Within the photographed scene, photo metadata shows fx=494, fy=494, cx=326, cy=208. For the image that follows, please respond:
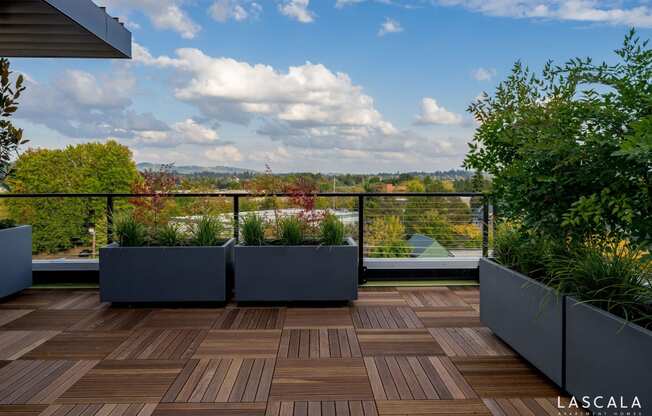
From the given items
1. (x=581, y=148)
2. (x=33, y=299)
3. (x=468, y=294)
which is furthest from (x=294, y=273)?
(x=581, y=148)

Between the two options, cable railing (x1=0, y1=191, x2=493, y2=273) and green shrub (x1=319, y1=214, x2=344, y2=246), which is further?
cable railing (x1=0, y1=191, x2=493, y2=273)

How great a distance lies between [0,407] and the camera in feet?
7.61

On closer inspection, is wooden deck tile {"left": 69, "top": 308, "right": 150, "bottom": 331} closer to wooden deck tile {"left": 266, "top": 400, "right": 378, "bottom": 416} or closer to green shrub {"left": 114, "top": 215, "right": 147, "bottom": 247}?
green shrub {"left": 114, "top": 215, "right": 147, "bottom": 247}

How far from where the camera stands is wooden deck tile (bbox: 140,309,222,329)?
360cm

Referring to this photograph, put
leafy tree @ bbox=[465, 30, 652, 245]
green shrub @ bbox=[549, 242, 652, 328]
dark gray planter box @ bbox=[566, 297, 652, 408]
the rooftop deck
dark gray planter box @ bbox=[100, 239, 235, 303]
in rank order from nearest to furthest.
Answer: dark gray planter box @ bbox=[566, 297, 652, 408] → leafy tree @ bbox=[465, 30, 652, 245] → green shrub @ bbox=[549, 242, 652, 328] → the rooftop deck → dark gray planter box @ bbox=[100, 239, 235, 303]

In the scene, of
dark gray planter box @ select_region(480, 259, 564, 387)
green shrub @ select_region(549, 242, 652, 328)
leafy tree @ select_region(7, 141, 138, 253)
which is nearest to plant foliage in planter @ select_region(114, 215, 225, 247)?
dark gray planter box @ select_region(480, 259, 564, 387)

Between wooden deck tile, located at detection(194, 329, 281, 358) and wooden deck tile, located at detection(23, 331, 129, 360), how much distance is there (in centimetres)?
59

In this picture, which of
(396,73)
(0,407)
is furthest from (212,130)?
(0,407)

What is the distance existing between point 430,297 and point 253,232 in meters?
1.68

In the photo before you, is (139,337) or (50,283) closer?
(139,337)

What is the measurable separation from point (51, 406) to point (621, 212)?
261cm

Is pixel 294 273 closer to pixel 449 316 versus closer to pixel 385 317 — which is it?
pixel 385 317

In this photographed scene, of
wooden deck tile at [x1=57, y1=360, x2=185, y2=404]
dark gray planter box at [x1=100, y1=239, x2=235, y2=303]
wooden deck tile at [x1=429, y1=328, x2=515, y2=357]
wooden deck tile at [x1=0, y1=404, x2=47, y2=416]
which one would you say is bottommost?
wooden deck tile at [x1=0, y1=404, x2=47, y2=416]

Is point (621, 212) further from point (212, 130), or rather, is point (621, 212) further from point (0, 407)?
point (212, 130)
